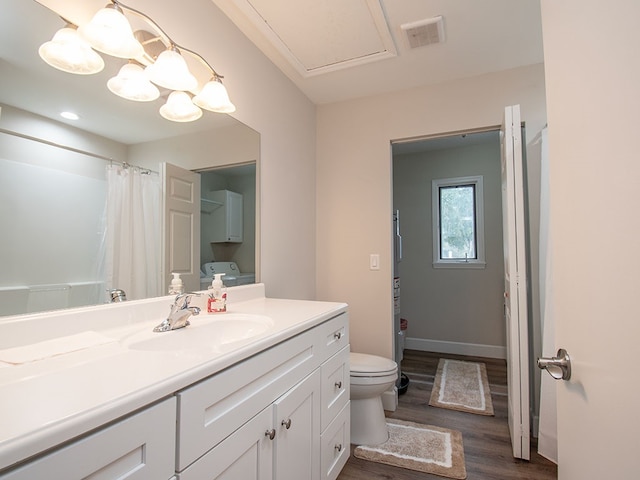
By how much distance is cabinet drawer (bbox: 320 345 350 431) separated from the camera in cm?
138

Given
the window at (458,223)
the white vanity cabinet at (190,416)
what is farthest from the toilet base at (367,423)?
the window at (458,223)

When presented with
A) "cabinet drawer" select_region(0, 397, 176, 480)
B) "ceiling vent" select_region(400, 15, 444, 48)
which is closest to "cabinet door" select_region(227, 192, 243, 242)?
"cabinet drawer" select_region(0, 397, 176, 480)

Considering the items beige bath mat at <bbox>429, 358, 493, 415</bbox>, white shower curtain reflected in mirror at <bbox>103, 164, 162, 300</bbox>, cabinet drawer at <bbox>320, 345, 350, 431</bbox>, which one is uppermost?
white shower curtain reflected in mirror at <bbox>103, 164, 162, 300</bbox>

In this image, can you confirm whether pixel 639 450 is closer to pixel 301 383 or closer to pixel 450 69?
pixel 301 383

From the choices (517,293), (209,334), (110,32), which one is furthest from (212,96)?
(517,293)

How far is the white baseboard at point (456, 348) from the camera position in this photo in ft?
11.6

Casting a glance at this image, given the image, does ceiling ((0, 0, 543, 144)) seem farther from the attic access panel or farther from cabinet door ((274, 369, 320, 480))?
cabinet door ((274, 369, 320, 480))

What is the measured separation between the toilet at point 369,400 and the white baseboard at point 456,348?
6.54 ft

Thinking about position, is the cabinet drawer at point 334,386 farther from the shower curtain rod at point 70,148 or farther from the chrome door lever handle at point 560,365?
the shower curtain rod at point 70,148

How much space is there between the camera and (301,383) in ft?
3.89

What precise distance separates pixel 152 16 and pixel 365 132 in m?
1.64

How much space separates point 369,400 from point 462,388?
48.6 inches

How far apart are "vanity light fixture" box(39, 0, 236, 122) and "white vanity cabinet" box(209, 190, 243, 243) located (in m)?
0.40

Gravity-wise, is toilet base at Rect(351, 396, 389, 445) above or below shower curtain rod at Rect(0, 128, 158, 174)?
below
